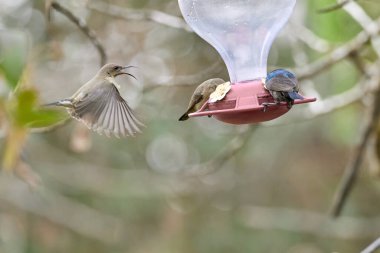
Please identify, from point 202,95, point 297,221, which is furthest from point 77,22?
point 297,221

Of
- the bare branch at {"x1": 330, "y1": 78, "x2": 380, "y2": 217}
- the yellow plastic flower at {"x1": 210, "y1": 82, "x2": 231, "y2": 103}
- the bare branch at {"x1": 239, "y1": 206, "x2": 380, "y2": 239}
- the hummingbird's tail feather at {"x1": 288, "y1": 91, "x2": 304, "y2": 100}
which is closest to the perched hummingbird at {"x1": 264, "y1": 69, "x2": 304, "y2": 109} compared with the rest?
the hummingbird's tail feather at {"x1": 288, "y1": 91, "x2": 304, "y2": 100}

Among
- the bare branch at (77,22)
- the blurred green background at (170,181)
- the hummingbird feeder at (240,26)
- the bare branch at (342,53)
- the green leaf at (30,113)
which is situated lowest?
the green leaf at (30,113)

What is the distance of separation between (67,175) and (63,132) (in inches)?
20.6

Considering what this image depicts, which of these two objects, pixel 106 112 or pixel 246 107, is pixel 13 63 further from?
pixel 246 107

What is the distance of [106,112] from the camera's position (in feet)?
9.97

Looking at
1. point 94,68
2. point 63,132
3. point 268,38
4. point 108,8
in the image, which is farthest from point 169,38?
point 268,38

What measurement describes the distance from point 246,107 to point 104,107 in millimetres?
761

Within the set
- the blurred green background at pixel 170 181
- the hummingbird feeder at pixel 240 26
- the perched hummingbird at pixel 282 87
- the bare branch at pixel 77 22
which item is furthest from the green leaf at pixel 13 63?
the blurred green background at pixel 170 181

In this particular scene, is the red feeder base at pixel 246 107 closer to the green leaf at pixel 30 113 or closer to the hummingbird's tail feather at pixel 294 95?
the hummingbird's tail feather at pixel 294 95

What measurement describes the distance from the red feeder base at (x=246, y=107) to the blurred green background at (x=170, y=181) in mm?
3890

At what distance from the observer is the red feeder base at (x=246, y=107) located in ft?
8.23

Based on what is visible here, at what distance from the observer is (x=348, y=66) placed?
5594mm

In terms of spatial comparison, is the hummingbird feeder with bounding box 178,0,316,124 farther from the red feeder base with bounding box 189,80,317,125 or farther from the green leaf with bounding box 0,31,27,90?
the green leaf with bounding box 0,31,27,90

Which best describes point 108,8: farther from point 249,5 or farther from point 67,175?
point 67,175
